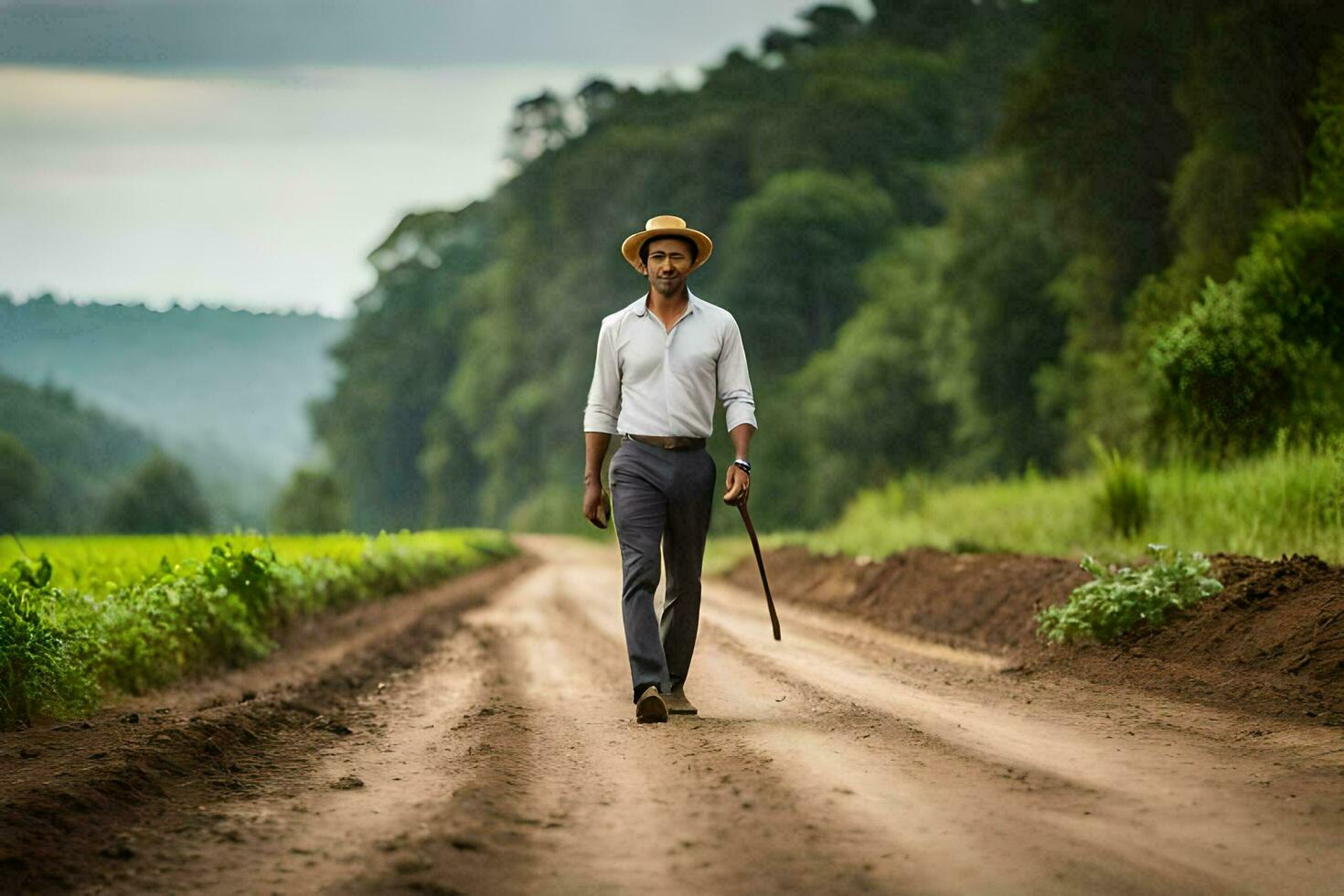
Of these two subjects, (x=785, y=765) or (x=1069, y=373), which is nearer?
(x=785, y=765)

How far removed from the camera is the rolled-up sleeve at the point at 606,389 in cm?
735

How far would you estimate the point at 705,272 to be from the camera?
5378cm

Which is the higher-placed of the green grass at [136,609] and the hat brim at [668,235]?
the hat brim at [668,235]

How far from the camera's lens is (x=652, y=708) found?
22.5ft

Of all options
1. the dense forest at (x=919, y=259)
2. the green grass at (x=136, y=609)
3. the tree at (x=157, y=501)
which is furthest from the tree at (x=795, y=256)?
the green grass at (x=136, y=609)

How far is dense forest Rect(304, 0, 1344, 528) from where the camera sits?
60.2 ft

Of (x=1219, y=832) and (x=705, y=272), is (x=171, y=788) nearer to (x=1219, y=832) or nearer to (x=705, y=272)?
(x=1219, y=832)

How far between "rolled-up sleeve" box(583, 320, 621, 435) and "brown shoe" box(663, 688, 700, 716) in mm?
1464

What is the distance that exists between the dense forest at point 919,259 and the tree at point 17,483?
9874 mm

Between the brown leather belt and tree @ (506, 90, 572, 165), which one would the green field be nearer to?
the brown leather belt

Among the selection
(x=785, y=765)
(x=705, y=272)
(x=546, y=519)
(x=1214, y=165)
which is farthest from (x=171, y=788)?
(x=546, y=519)

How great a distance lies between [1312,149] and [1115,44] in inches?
329

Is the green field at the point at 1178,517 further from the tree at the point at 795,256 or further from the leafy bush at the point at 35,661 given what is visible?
the tree at the point at 795,256

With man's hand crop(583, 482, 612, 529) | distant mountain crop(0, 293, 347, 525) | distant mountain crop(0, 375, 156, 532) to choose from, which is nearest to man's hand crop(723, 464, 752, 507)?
man's hand crop(583, 482, 612, 529)
